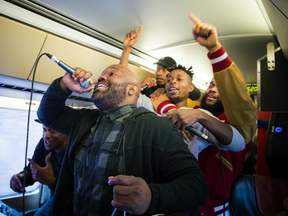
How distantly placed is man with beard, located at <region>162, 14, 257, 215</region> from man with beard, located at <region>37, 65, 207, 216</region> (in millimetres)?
248

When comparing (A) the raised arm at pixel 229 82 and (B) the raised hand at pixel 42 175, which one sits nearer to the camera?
(A) the raised arm at pixel 229 82

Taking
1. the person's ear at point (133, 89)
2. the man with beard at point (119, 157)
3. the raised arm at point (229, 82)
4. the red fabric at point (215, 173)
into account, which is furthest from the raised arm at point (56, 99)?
the red fabric at point (215, 173)

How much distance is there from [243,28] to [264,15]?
214mm

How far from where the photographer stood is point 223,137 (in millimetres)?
1152

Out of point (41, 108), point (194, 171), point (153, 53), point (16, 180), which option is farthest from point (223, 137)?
point (16, 180)

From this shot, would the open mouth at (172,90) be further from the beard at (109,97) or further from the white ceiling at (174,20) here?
the beard at (109,97)

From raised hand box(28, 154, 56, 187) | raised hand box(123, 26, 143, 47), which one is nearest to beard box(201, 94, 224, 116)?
raised hand box(123, 26, 143, 47)

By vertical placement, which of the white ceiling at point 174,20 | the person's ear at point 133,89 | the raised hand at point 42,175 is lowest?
the raised hand at point 42,175

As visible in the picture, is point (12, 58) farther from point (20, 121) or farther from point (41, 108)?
point (20, 121)

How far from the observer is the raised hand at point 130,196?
56 centimetres

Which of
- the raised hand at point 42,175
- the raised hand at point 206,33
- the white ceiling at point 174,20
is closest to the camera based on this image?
the raised hand at point 206,33

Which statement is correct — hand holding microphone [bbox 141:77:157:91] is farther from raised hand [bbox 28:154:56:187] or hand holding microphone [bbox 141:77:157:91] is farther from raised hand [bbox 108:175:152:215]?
raised hand [bbox 108:175:152:215]

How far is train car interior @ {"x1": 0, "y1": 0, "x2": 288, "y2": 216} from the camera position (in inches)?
48.8

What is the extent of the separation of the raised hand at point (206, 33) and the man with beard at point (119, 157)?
0.55 metres
